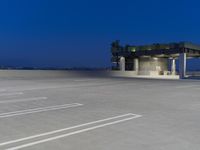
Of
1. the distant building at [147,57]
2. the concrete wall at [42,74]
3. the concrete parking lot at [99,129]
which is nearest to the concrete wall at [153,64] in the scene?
the distant building at [147,57]

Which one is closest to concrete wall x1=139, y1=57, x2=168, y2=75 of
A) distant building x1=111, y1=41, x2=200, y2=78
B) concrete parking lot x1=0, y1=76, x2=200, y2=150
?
distant building x1=111, y1=41, x2=200, y2=78

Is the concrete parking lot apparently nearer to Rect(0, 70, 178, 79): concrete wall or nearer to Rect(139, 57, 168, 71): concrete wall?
Rect(0, 70, 178, 79): concrete wall

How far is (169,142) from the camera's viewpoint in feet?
11.5

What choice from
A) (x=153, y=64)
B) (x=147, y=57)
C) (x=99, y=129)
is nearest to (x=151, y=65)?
(x=153, y=64)

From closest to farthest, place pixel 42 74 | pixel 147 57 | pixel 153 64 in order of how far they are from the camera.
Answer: pixel 42 74, pixel 147 57, pixel 153 64

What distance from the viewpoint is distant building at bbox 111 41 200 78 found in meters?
32.0

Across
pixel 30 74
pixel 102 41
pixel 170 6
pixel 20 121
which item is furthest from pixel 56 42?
pixel 20 121

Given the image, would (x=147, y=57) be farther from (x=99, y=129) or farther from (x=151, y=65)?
(x=99, y=129)

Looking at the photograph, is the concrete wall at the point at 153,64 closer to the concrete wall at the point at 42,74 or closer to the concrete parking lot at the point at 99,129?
the concrete wall at the point at 42,74

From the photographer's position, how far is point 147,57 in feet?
127

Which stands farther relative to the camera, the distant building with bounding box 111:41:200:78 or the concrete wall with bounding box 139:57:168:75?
the concrete wall with bounding box 139:57:168:75

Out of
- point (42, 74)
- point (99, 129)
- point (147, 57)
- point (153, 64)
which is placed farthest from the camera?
point (153, 64)

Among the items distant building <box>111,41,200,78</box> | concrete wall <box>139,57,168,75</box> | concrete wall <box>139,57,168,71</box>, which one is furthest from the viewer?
concrete wall <box>139,57,168,71</box>

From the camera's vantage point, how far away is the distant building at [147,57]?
105 ft
